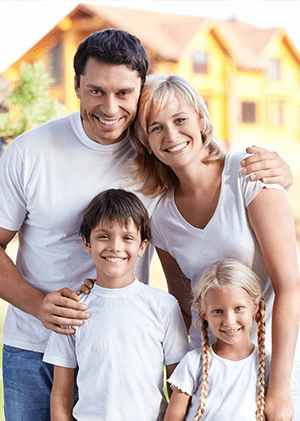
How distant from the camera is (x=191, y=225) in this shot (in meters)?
1.33

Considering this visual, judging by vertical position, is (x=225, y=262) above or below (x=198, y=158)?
below

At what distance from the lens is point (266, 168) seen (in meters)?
1.25

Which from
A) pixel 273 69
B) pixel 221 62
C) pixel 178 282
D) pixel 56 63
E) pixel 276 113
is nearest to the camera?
pixel 178 282

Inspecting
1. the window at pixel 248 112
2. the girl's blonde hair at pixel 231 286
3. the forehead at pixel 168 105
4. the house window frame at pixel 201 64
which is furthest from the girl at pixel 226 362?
the window at pixel 248 112

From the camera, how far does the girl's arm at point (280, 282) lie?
45.2 inches

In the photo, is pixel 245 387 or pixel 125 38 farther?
pixel 125 38

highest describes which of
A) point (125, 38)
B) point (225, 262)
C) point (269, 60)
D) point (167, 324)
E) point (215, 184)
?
point (269, 60)

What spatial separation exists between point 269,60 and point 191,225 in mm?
9369

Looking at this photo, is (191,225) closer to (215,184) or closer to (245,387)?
(215,184)

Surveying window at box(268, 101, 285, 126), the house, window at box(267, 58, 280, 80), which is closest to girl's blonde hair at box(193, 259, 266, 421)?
the house

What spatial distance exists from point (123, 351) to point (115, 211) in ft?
1.24

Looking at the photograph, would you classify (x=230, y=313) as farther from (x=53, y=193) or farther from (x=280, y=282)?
(x=53, y=193)

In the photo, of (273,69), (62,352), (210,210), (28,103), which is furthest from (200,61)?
(62,352)

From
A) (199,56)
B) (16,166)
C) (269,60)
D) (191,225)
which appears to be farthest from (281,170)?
(269,60)
